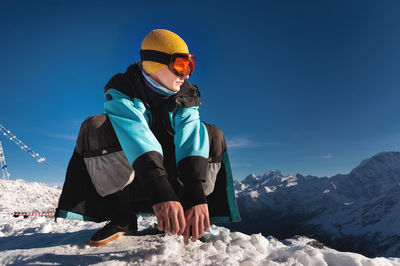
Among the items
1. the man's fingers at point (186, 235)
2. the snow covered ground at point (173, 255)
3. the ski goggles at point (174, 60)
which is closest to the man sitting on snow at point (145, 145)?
the ski goggles at point (174, 60)

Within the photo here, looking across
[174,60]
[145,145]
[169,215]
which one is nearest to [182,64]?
[174,60]

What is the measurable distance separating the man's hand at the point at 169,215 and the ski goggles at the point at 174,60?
49.4 inches

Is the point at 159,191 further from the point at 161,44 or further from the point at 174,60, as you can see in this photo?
the point at 161,44

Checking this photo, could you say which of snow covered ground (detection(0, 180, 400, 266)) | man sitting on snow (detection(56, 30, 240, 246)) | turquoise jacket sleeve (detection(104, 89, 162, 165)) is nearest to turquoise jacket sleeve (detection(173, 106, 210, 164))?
man sitting on snow (detection(56, 30, 240, 246))

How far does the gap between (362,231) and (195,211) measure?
9189 inches

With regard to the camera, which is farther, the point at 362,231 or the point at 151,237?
the point at 362,231

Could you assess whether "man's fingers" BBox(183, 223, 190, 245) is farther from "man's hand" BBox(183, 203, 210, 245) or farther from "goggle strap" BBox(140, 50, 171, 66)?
"goggle strap" BBox(140, 50, 171, 66)

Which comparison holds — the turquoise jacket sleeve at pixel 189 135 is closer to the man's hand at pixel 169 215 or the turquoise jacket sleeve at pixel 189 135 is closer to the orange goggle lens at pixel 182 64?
the orange goggle lens at pixel 182 64

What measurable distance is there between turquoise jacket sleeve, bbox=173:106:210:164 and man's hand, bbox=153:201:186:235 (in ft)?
1.55

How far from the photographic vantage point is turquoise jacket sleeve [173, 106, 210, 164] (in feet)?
5.57

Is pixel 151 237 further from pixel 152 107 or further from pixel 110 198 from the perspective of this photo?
pixel 152 107

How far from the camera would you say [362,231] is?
179m

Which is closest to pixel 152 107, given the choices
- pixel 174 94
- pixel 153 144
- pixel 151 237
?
pixel 174 94

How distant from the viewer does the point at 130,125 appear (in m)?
1.63
